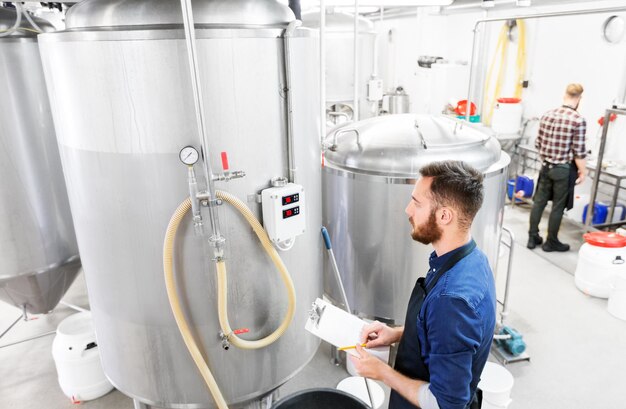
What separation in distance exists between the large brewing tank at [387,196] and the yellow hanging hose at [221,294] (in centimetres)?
98

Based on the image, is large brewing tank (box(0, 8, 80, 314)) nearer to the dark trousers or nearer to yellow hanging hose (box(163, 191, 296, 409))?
yellow hanging hose (box(163, 191, 296, 409))

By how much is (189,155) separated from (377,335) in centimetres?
87

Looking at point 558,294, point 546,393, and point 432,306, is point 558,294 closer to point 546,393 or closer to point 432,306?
point 546,393

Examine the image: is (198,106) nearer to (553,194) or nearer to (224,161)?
(224,161)

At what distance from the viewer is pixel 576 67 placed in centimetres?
447

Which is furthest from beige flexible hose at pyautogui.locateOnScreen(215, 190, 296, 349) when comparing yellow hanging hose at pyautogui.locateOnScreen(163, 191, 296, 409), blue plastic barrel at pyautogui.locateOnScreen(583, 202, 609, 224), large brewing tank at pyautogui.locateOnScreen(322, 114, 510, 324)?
blue plastic barrel at pyautogui.locateOnScreen(583, 202, 609, 224)

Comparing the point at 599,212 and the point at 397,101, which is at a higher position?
the point at 397,101

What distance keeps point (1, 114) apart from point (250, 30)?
151 cm

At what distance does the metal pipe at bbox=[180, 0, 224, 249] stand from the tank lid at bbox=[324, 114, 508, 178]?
48.2 inches

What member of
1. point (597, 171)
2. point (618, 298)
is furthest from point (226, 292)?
point (597, 171)

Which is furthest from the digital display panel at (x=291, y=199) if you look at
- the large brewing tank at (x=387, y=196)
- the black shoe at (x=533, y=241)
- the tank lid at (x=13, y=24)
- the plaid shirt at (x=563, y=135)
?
the black shoe at (x=533, y=241)

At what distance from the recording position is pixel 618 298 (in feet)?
9.86

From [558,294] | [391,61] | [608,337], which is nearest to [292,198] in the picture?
[608,337]

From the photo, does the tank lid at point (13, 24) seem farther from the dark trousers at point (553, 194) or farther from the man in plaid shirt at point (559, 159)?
the dark trousers at point (553, 194)
